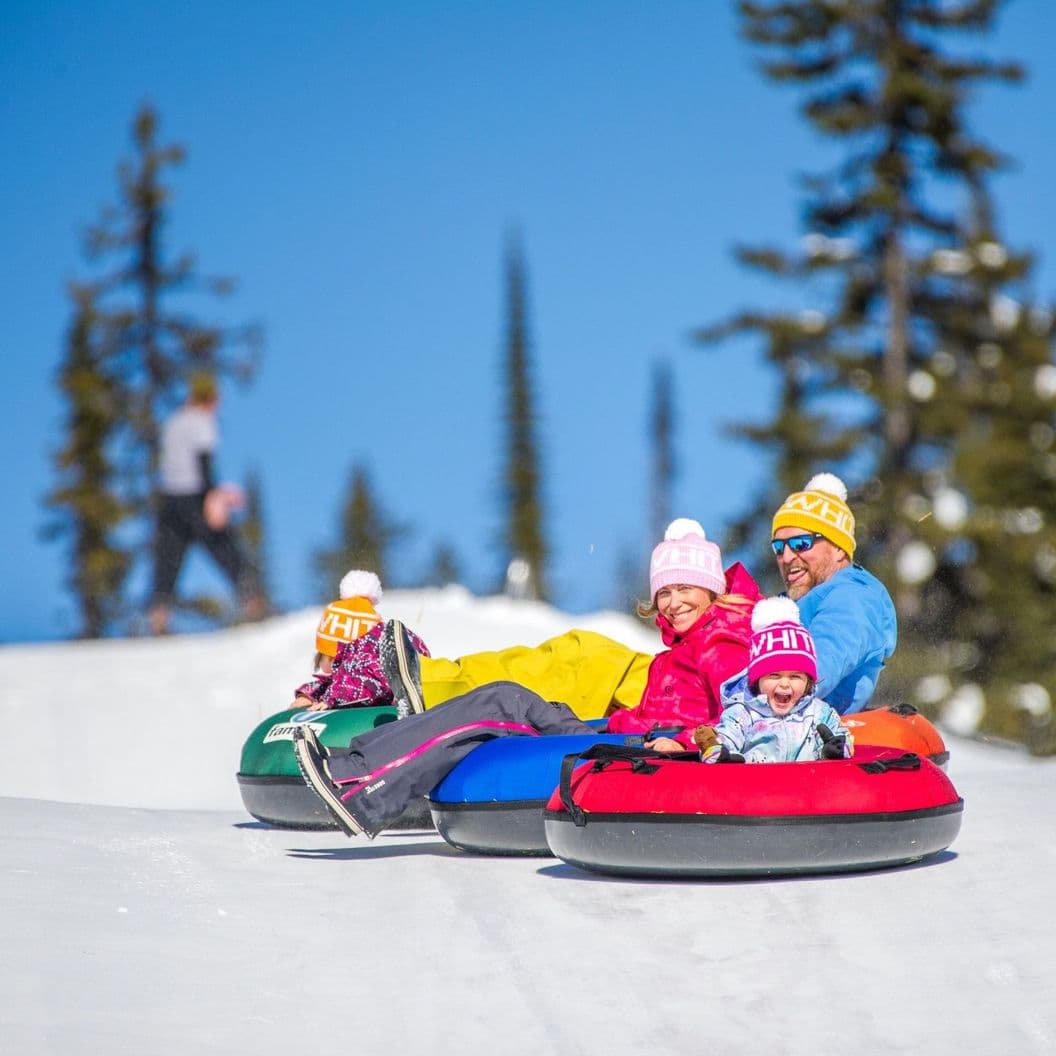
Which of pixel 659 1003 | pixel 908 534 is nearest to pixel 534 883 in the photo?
pixel 659 1003

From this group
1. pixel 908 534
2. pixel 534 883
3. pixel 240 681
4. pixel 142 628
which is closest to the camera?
pixel 534 883

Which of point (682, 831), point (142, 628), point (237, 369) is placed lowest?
point (142, 628)

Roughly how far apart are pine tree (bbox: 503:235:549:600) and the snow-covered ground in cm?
4818

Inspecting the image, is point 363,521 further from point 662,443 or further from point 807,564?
point 807,564

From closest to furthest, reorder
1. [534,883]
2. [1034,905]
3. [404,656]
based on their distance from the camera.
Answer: [1034,905] → [534,883] → [404,656]

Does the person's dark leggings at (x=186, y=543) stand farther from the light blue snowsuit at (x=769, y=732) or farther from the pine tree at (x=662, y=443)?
the pine tree at (x=662, y=443)

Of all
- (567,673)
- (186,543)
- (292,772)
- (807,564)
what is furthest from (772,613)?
(186,543)

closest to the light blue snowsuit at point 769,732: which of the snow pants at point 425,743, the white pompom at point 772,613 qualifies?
the white pompom at point 772,613

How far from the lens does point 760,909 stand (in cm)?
559

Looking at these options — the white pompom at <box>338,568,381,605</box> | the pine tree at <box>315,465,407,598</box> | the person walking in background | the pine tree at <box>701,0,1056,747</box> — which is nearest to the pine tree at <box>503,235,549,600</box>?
the pine tree at <box>315,465,407,598</box>

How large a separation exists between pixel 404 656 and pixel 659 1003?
321cm

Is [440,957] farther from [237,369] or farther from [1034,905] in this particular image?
[237,369]

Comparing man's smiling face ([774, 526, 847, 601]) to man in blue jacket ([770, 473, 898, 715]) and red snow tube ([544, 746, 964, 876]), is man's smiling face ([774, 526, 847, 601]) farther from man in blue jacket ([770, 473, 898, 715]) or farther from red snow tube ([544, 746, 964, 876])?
red snow tube ([544, 746, 964, 876])

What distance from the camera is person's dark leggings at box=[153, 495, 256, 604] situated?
55.4ft
